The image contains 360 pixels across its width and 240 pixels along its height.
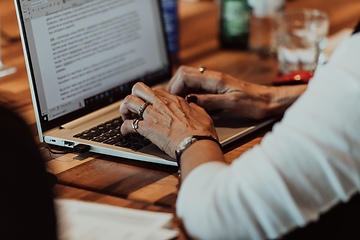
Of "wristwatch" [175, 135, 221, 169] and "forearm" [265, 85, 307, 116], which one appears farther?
"forearm" [265, 85, 307, 116]

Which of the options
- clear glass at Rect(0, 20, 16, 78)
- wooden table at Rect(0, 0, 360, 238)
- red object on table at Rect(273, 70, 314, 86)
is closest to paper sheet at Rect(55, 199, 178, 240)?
wooden table at Rect(0, 0, 360, 238)

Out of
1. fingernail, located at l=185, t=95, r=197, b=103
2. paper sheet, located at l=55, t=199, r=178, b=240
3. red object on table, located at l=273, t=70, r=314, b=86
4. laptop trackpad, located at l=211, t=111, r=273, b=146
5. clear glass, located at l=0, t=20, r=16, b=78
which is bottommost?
paper sheet, located at l=55, t=199, r=178, b=240

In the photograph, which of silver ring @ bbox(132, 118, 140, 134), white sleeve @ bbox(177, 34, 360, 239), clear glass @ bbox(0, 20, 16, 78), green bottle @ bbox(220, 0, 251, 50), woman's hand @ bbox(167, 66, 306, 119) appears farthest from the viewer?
green bottle @ bbox(220, 0, 251, 50)

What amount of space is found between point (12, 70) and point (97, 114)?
1.82 feet

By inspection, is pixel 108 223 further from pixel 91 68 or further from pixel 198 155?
pixel 91 68

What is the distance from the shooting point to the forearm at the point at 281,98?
0.95 m

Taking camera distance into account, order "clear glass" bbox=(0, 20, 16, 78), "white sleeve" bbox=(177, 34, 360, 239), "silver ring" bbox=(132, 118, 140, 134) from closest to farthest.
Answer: "white sleeve" bbox=(177, 34, 360, 239) < "silver ring" bbox=(132, 118, 140, 134) < "clear glass" bbox=(0, 20, 16, 78)

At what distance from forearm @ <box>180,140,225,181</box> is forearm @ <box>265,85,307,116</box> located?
0.31 meters

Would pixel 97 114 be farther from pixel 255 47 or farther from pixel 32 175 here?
pixel 255 47

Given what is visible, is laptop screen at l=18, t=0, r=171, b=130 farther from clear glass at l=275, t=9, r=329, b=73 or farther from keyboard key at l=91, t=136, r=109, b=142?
clear glass at l=275, t=9, r=329, b=73

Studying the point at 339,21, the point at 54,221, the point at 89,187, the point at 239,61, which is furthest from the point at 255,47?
the point at 54,221

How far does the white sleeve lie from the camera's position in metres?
0.51

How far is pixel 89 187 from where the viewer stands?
0.72 meters

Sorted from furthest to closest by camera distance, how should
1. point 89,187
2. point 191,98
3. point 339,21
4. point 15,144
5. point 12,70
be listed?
point 339,21, point 12,70, point 191,98, point 89,187, point 15,144
